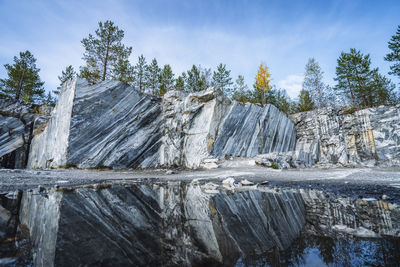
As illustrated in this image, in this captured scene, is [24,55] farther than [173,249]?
Yes

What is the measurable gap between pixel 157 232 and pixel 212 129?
523 inches

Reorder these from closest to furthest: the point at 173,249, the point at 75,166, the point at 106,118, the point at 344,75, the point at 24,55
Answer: the point at 173,249, the point at 75,166, the point at 106,118, the point at 344,75, the point at 24,55

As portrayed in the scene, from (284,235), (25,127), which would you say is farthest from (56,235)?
(25,127)

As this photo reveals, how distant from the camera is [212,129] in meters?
15.2

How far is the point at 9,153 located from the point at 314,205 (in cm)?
2507

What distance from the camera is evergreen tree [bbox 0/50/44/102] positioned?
23.6m

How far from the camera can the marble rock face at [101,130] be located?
517 inches

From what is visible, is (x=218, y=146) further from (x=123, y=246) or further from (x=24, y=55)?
(x=24, y=55)

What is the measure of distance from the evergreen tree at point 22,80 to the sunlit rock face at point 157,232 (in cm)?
2981

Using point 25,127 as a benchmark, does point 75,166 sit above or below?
below

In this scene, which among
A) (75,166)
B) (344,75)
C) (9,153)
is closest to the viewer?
(75,166)

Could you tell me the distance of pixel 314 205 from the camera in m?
3.27

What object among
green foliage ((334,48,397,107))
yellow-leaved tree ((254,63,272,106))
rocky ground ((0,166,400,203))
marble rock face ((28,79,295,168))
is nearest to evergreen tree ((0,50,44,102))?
marble rock face ((28,79,295,168))

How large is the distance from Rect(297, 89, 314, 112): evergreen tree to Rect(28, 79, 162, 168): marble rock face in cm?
1914
